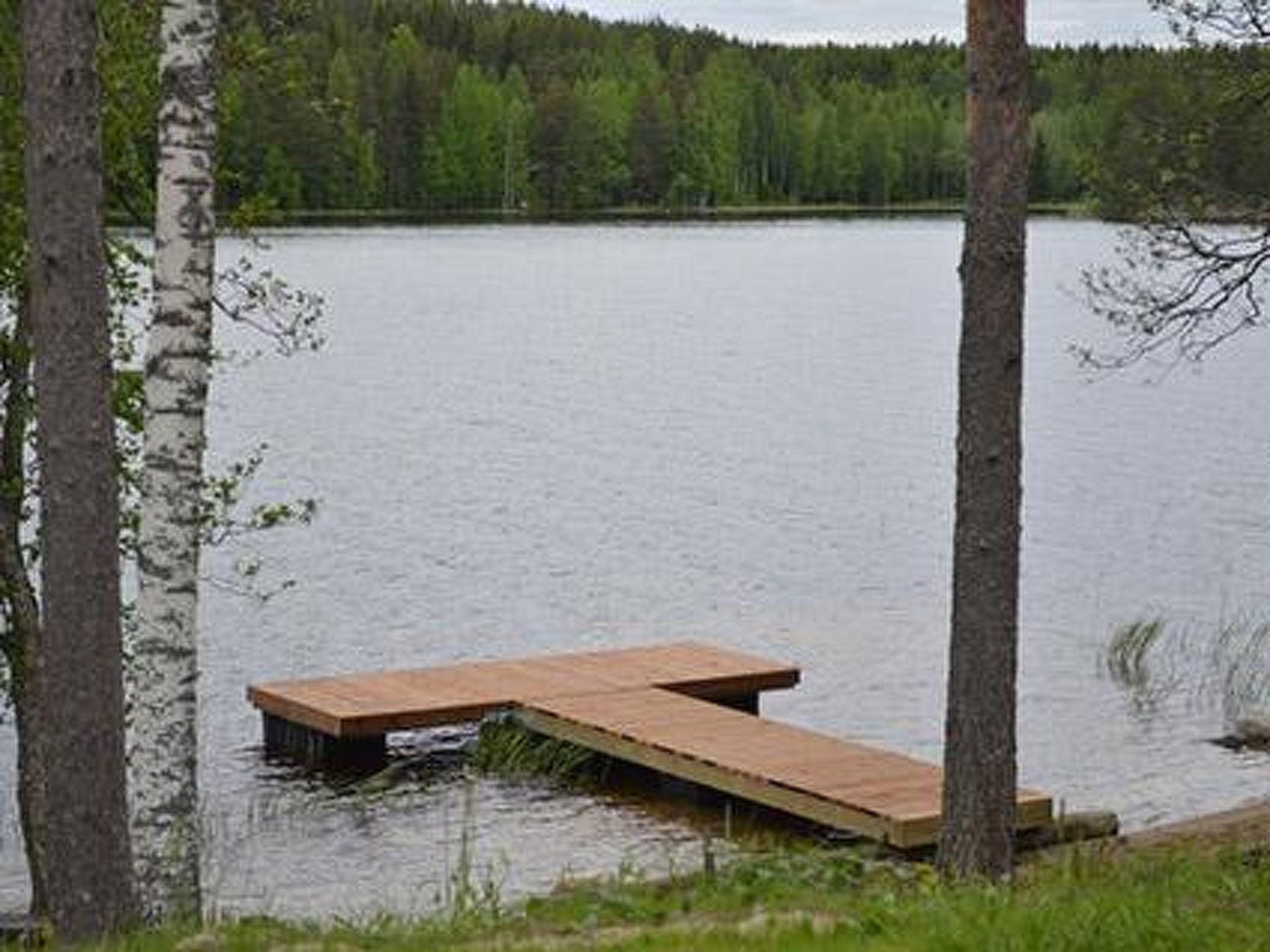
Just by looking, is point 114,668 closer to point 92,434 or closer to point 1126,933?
point 92,434

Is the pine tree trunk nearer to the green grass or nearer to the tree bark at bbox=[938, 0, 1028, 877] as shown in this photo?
the green grass

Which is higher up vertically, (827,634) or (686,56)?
(686,56)

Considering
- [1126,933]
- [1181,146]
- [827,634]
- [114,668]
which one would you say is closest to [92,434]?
[114,668]

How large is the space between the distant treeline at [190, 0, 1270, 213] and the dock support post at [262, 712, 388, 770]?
→ 63592mm

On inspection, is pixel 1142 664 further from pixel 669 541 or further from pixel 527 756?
pixel 669 541

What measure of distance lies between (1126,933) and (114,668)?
4.15 metres

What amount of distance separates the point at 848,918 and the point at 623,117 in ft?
421

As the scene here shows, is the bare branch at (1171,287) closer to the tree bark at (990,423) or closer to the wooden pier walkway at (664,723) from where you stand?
the wooden pier walkway at (664,723)

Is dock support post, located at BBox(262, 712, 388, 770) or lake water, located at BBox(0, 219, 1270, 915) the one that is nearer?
lake water, located at BBox(0, 219, 1270, 915)

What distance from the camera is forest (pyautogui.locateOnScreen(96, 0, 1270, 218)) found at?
11613cm

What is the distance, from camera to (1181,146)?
15.8 metres

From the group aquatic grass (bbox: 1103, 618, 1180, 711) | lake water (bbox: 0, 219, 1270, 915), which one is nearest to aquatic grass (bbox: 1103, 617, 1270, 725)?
aquatic grass (bbox: 1103, 618, 1180, 711)

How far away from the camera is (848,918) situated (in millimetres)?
7648

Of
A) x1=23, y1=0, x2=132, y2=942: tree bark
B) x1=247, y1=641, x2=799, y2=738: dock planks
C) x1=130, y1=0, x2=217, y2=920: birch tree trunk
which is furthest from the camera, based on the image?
x1=247, y1=641, x2=799, y2=738: dock planks
